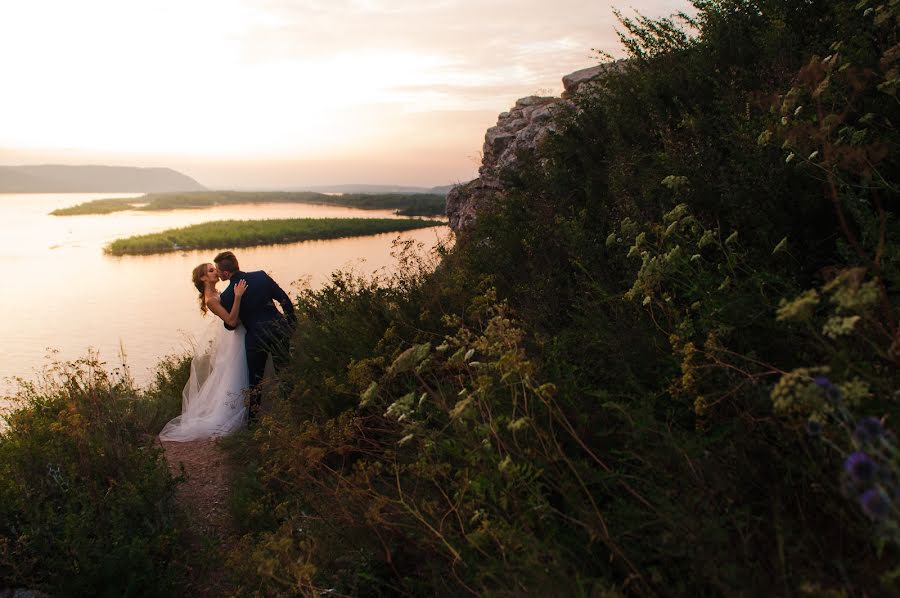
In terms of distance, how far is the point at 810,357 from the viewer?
2533mm

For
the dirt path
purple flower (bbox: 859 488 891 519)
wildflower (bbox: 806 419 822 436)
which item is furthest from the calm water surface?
purple flower (bbox: 859 488 891 519)

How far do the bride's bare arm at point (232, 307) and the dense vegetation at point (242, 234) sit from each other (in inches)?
1028

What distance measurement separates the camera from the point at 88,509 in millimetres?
4102

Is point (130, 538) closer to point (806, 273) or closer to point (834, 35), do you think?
point (806, 273)

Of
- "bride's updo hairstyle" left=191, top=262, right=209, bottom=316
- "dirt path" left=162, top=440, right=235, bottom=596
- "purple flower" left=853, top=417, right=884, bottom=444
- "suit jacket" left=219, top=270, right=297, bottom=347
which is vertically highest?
"purple flower" left=853, top=417, right=884, bottom=444

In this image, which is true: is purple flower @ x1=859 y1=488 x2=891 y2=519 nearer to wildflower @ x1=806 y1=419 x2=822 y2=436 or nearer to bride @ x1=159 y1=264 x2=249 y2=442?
wildflower @ x1=806 y1=419 x2=822 y2=436

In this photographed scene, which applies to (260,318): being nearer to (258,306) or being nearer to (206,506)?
(258,306)

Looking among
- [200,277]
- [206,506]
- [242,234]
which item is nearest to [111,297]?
[200,277]

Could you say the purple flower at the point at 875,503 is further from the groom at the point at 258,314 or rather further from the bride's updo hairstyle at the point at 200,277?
the bride's updo hairstyle at the point at 200,277

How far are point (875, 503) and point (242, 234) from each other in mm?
40800

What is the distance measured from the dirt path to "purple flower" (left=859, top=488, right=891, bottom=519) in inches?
138

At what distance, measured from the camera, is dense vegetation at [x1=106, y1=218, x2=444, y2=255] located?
110 ft

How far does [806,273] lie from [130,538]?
4661mm

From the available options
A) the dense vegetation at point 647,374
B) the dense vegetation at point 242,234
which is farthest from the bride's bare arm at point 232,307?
the dense vegetation at point 242,234
